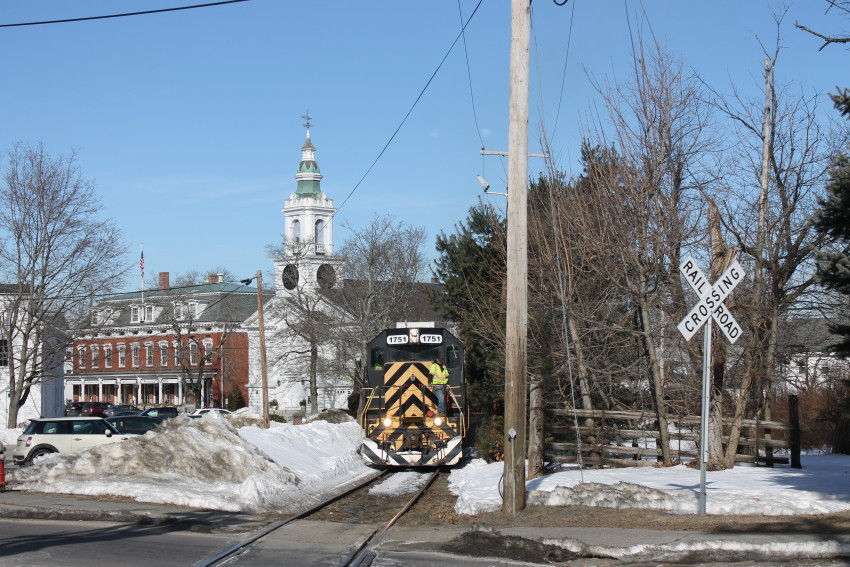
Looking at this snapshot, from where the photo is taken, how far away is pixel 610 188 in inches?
786

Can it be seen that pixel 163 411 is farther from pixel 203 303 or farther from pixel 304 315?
pixel 203 303

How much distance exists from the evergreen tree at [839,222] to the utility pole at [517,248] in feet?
13.6

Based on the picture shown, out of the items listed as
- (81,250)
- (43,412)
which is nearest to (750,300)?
(81,250)

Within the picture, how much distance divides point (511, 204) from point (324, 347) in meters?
50.2

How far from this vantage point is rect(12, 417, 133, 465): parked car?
23.6m

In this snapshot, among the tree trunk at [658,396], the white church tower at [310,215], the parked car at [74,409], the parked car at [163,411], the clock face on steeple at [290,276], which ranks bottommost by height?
the parked car at [74,409]

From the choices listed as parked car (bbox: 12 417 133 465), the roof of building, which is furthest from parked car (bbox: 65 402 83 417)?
parked car (bbox: 12 417 133 465)

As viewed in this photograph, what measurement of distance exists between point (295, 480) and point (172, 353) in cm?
6595

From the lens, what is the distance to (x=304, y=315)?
199ft

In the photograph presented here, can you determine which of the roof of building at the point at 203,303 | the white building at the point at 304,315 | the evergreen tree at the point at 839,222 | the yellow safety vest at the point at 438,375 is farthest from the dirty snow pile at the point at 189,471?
the roof of building at the point at 203,303

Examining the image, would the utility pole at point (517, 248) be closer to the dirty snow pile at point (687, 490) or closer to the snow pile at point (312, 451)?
the dirty snow pile at point (687, 490)

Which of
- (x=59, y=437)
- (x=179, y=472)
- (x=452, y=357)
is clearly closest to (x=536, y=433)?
(x=452, y=357)

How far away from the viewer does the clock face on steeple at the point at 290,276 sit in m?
64.1

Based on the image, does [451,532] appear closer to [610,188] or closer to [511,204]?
[511,204]
